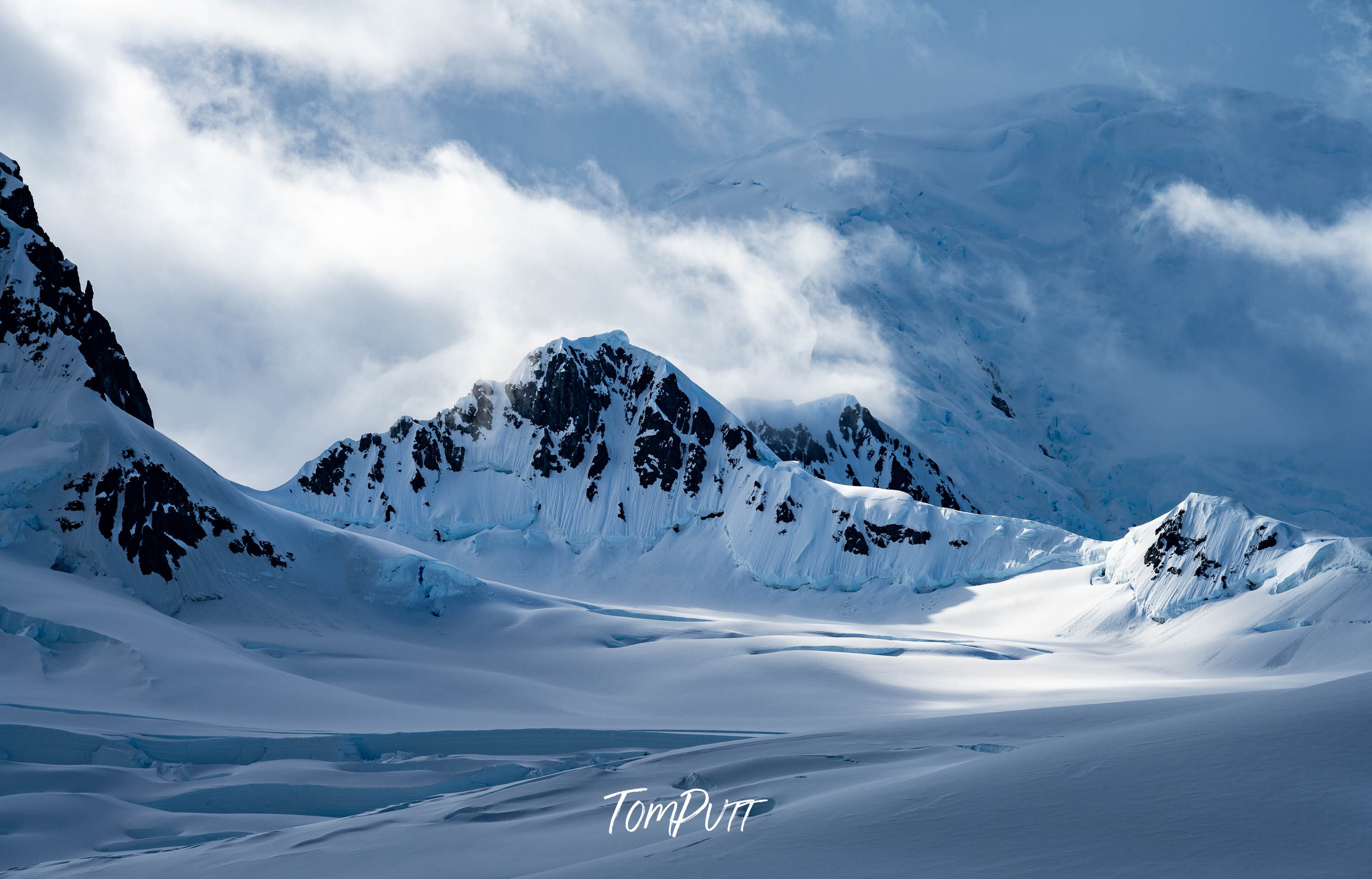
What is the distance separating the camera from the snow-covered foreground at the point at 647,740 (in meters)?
9.29

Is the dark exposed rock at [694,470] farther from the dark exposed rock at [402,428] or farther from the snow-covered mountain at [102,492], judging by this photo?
the snow-covered mountain at [102,492]

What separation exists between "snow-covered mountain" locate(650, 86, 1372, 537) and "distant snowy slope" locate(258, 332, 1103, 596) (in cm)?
2601

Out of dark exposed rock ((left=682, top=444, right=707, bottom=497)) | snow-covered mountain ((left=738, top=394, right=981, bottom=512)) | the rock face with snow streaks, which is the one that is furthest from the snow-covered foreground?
snow-covered mountain ((left=738, top=394, right=981, bottom=512))

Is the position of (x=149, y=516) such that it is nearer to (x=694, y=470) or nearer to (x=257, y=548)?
(x=257, y=548)

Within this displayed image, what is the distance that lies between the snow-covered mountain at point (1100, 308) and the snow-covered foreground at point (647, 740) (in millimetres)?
76596

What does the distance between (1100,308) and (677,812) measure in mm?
172582

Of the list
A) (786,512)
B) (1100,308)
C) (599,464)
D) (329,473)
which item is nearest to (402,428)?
(329,473)

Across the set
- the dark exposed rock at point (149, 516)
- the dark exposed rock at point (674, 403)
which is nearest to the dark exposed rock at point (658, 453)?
the dark exposed rock at point (674, 403)

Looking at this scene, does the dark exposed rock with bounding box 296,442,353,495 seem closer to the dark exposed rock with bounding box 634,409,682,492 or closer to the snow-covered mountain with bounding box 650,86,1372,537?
the dark exposed rock with bounding box 634,409,682,492

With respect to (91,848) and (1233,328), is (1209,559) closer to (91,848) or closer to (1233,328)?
(91,848)

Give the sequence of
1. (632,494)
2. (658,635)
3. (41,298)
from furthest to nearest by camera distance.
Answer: (632,494) < (658,635) < (41,298)

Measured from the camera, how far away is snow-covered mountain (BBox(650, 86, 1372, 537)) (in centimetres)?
13625

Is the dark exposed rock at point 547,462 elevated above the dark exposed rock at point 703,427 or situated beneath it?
situated beneath

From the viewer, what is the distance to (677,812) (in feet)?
45.2
